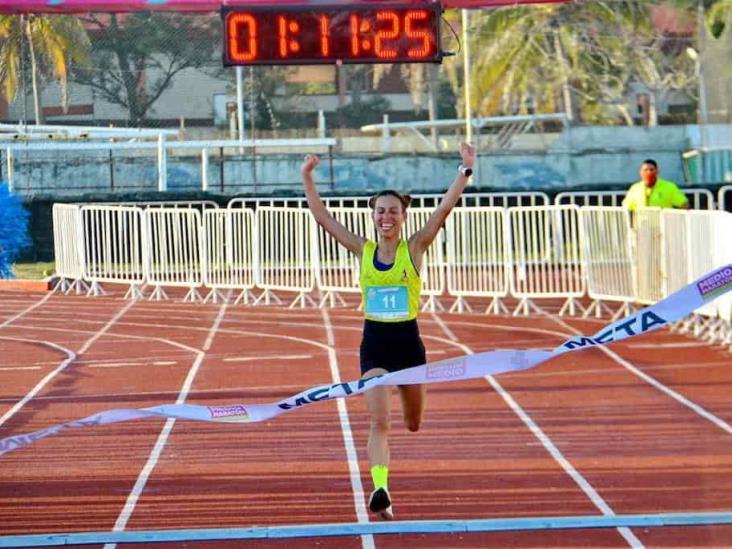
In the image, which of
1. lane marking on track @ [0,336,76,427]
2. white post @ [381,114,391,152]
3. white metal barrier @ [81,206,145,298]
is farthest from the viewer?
white post @ [381,114,391,152]

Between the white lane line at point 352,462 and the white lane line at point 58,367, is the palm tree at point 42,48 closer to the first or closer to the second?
the white lane line at point 58,367

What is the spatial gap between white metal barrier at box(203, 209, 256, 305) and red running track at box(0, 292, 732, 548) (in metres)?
4.62

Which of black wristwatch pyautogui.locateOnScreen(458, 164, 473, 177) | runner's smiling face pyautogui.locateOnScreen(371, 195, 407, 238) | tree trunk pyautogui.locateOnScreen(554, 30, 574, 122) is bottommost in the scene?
runner's smiling face pyautogui.locateOnScreen(371, 195, 407, 238)

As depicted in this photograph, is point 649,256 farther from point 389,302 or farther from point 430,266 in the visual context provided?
point 389,302

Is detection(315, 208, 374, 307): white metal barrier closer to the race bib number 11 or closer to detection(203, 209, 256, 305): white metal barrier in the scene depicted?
detection(203, 209, 256, 305): white metal barrier

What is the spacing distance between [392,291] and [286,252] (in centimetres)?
1397

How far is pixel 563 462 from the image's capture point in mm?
10375

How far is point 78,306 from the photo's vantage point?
22578 mm

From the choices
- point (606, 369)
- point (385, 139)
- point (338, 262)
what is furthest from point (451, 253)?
point (385, 139)

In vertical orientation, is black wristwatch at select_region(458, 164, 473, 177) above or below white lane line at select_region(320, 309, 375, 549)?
above

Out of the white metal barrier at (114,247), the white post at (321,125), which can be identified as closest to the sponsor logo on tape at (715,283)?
the white metal barrier at (114,247)

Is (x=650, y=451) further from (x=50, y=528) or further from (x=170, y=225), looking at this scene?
(x=170, y=225)

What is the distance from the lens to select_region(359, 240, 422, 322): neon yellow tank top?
8.47m

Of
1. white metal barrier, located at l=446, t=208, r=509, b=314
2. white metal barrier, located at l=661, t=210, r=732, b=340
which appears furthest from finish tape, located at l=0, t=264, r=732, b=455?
white metal barrier, located at l=446, t=208, r=509, b=314
